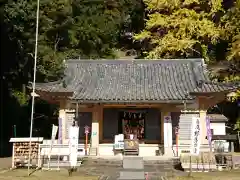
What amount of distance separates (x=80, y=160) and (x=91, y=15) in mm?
19425

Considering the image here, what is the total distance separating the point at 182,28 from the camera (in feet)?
106

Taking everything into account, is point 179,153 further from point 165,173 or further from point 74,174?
point 74,174

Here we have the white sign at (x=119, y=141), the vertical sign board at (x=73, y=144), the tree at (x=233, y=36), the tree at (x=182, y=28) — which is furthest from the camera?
the tree at (x=182, y=28)

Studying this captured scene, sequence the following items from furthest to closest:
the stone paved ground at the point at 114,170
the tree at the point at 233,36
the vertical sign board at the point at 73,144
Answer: the tree at the point at 233,36
the vertical sign board at the point at 73,144
the stone paved ground at the point at 114,170

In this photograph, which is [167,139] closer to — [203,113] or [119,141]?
[203,113]

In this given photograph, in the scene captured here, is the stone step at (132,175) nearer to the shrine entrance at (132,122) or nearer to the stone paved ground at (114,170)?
the stone paved ground at (114,170)

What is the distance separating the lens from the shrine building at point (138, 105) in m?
23.0

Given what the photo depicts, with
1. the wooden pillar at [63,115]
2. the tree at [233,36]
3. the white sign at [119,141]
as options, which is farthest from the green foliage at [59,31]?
the tree at [233,36]

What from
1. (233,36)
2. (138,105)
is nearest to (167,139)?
(138,105)

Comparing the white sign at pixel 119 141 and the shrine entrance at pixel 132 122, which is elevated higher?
the shrine entrance at pixel 132 122

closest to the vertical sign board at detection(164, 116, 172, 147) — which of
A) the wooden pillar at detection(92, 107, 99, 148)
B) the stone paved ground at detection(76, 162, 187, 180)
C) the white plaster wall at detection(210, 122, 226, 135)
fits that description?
the stone paved ground at detection(76, 162, 187, 180)

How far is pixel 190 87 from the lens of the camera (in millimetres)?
24297

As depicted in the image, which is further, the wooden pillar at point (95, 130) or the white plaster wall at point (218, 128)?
the white plaster wall at point (218, 128)

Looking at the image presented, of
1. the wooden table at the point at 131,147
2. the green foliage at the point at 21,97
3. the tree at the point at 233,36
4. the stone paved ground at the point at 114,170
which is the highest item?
the tree at the point at 233,36
